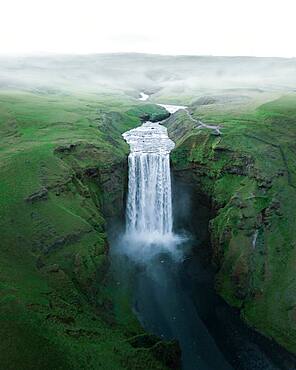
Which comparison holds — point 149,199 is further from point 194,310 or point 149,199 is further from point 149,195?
point 194,310

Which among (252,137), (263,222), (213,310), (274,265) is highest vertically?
(252,137)

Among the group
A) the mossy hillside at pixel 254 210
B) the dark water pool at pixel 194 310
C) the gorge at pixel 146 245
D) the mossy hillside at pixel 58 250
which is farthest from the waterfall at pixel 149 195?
the dark water pool at pixel 194 310

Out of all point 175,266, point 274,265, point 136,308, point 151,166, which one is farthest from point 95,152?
point 274,265

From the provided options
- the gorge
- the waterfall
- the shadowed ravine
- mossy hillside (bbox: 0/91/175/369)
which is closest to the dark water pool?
the shadowed ravine

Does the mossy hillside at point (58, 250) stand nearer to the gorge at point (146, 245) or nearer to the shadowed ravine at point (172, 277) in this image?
the gorge at point (146, 245)

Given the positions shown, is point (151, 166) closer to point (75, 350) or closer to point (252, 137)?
point (252, 137)

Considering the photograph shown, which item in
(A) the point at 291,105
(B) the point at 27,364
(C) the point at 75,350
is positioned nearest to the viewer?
(B) the point at 27,364

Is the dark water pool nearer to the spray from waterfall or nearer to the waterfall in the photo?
the spray from waterfall
